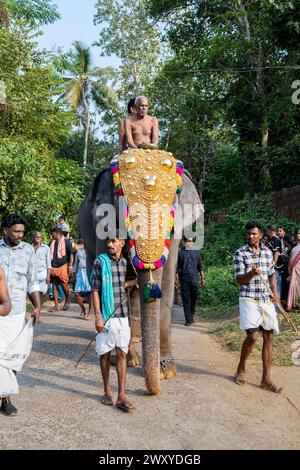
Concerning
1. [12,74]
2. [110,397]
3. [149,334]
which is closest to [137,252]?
[149,334]

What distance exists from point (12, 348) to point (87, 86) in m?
32.2

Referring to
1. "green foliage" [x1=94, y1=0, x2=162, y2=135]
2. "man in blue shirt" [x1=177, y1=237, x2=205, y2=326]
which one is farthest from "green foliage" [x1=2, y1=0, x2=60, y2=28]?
"man in blue shirt" [x1=177, y1=237, x2=205, y2=326]

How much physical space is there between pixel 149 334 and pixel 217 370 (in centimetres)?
164

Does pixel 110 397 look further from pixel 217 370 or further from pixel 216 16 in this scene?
pixel 216 16

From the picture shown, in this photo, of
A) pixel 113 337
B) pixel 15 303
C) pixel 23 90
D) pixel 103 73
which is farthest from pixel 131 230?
pixel 103 73

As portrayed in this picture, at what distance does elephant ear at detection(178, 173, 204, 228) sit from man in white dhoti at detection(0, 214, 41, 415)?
6.51ft

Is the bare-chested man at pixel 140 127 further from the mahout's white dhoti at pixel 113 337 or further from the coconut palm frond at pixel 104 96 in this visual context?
the coconut palm frond at pixel 104 96

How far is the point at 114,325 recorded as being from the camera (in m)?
4.85

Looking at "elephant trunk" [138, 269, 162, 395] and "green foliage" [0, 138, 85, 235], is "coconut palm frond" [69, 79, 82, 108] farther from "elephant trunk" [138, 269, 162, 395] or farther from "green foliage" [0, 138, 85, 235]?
"elephant trunk" [138, 269, 162, 395]

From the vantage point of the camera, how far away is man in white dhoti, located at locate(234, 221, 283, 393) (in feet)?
18.1

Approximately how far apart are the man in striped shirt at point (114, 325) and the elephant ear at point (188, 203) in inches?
56.1

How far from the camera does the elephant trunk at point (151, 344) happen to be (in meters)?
4.86

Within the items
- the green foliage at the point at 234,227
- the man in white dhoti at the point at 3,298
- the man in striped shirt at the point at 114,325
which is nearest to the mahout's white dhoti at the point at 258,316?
the man in striped shirt at the point at 114,325
